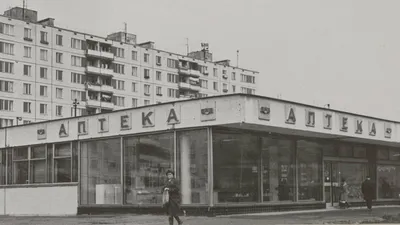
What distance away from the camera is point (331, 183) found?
31297 millimetres

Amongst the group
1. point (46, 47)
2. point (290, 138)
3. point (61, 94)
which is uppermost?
point (46, 47)

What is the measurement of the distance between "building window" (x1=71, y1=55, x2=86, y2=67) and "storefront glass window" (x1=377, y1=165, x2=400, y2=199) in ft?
180

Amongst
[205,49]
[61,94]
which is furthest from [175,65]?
[61,94]

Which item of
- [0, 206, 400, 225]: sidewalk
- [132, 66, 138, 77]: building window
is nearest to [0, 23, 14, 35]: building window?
[132, 66, 138, 77]: building window

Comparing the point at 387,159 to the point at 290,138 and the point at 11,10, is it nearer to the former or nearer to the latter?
the point at 290,138

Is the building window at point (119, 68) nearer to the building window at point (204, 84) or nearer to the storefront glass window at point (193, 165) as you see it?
the building window at point (204, 84)

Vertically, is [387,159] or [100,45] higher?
[100,45]

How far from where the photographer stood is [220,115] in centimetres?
2362

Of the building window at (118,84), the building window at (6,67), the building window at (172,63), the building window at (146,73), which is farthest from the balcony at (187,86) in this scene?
the building window at (6,67)

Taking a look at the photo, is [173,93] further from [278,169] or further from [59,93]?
[278,169]

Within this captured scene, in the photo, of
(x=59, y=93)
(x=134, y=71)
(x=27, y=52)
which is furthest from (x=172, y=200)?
(x=134, y=71)

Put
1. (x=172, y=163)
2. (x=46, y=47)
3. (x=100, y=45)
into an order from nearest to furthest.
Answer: (x=172, y=163) → (x=46, y=47) → (x=100, y=45)

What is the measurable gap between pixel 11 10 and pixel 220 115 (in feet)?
211

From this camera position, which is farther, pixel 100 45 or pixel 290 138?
pixel 100 45
